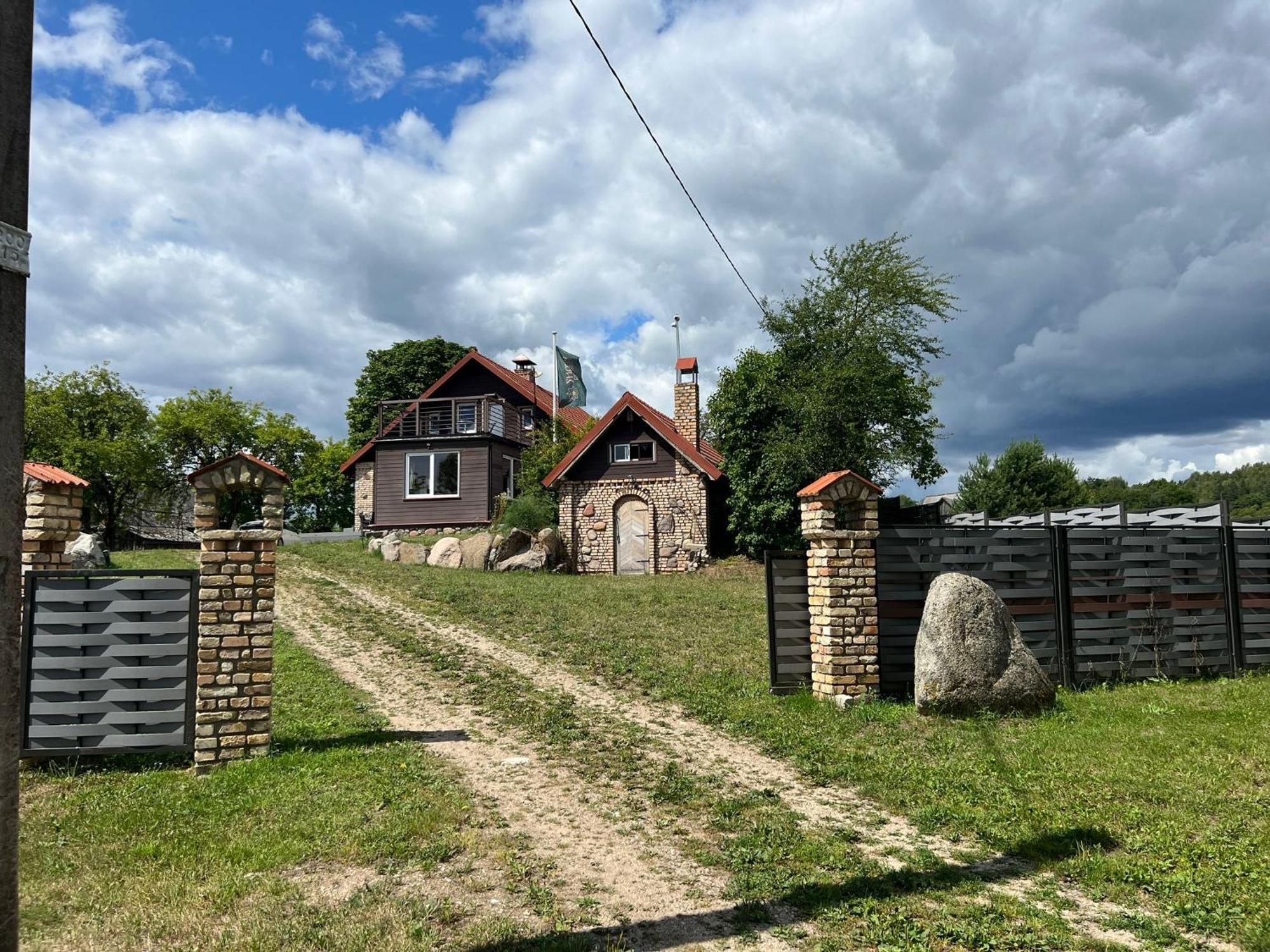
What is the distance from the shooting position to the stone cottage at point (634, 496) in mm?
25281

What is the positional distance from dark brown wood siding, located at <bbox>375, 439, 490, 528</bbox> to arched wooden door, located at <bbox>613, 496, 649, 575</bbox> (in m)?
6.25

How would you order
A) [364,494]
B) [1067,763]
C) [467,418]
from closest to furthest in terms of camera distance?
1. [1067,763]
2. [467,418]
3. [364,494]

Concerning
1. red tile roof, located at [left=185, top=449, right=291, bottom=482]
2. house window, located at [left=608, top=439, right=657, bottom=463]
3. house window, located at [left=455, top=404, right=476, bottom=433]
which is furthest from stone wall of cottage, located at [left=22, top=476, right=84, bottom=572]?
house window, located at [left=455, top=404, right=476, bottom=433]

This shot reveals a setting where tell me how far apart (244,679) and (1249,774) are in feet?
26.2

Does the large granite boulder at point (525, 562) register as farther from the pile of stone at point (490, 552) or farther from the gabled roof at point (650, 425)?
the gabled roof at point (650, 425)

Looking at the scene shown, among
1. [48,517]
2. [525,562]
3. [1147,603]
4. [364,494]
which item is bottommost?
[1147,603]

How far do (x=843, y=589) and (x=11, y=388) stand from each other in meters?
7.33

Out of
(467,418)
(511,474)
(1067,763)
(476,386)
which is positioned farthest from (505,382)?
(1067,763)

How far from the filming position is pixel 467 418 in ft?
103

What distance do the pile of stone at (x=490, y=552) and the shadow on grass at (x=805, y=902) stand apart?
19.6m

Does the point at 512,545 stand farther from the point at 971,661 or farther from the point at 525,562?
the point at 971,661

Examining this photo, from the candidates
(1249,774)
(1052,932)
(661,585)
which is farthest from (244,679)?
(661,585)

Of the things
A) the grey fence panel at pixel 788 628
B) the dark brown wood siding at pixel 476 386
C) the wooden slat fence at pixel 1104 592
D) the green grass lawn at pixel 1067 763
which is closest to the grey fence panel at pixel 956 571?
the wooden slat fence at pixel 1104 592

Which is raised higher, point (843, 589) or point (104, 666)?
point (843, 589)
